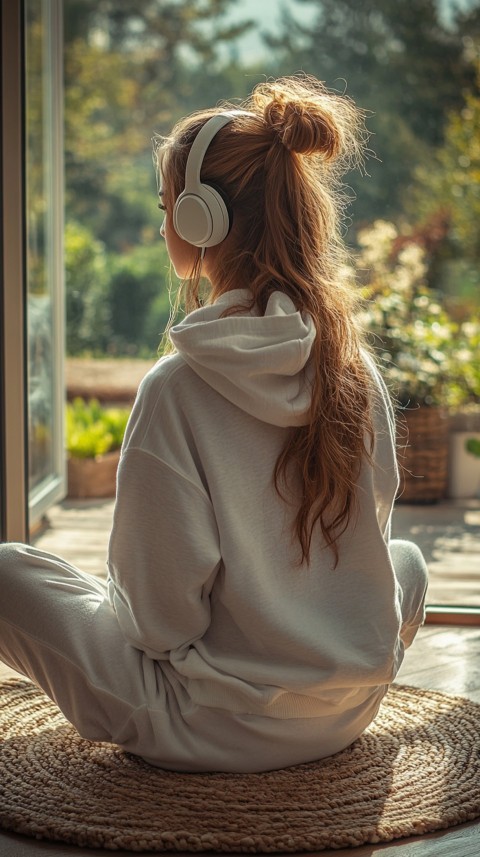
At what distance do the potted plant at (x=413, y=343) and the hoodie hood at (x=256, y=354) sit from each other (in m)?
1.34

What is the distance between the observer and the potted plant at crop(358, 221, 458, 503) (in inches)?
118

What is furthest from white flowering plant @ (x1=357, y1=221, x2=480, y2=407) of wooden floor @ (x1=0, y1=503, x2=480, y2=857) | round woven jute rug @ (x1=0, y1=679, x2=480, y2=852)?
round woven jute rug @ (x1=0, y1=679, x2=480, y2=852)

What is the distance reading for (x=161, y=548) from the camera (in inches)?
65.5

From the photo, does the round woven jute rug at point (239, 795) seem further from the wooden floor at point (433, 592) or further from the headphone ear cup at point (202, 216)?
the headphone ear cup at point (202, 216)

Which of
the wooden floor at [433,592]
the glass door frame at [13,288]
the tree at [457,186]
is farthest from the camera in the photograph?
the tree at [457,186]

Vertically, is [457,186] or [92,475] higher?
[457,186]

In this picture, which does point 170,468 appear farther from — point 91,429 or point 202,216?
point 91,429

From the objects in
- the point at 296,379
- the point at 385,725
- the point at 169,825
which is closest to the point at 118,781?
the point at 169,825

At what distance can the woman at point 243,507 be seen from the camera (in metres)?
1.66

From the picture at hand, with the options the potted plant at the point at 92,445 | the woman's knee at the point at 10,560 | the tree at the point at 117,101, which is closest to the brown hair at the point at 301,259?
the woman's knee at the point at 10,560

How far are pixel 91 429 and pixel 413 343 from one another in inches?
52.9

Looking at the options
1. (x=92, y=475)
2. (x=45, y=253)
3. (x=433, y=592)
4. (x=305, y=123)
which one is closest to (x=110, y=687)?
(x=305, y=123)

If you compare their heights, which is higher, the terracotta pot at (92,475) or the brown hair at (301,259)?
the brown hair at (301,259)

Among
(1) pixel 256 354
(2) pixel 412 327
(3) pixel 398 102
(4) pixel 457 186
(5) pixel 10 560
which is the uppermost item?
(3) pixel 398 102
